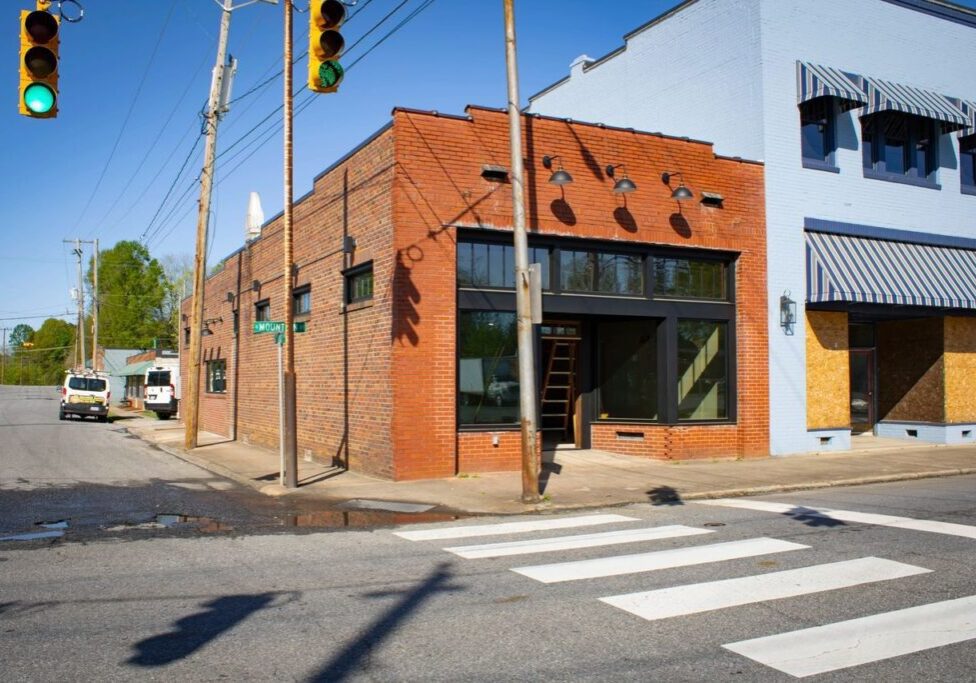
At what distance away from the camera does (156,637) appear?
5.13 m

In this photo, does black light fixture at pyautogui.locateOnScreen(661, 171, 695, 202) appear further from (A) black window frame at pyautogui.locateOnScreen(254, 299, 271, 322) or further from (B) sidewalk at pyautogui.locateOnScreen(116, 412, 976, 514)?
(A) black window frame at pyautogui.locateOnScreen(254, 299, 271, 322)

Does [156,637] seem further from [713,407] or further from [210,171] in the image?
[210,171]

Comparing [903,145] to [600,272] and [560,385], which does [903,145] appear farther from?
[560,385]

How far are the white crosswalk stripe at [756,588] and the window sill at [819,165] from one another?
12073 mm

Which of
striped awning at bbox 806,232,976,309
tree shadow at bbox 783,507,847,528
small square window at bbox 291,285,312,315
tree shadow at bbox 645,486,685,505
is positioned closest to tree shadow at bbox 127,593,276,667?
tree shadow at bbox 783,507,847,528

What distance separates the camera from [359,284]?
49.6ft

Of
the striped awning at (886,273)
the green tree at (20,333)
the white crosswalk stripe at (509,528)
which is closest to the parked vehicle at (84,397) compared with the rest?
the striped awning at (886,273)

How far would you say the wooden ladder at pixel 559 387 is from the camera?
16.2 metres

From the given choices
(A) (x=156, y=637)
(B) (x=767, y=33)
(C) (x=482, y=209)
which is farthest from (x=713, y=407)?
(A) (x=156, y=637)

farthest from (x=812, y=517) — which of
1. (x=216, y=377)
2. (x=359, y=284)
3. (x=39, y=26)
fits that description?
(x=216, y=377)

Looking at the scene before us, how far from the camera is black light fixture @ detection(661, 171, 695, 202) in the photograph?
1495cm

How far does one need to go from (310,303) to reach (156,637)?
42.7 ft

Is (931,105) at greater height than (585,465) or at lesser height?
greater

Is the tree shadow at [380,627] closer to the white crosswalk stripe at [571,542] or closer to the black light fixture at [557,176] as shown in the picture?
the white crosswalk stripe at [571,542]
